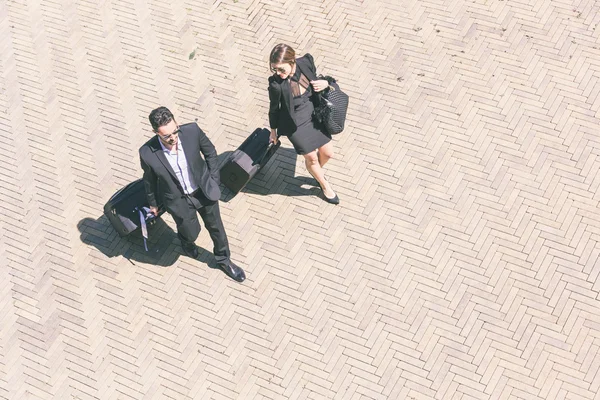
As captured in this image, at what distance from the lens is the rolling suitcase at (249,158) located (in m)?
8.40

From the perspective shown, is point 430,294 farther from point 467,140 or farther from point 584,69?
point 584,69

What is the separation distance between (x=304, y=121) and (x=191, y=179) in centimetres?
154

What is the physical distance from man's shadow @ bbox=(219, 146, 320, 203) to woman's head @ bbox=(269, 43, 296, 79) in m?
1.90

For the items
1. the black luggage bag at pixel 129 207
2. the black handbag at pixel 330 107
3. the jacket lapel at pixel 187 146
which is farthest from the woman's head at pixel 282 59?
the black luggage bag at pixel 129 207

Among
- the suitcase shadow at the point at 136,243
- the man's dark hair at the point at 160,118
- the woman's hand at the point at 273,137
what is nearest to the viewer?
the man's dark hair at the point at 160,118

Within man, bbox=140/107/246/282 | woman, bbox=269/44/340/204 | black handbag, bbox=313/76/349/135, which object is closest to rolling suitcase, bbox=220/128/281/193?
woman, bbox=269/44/340/204

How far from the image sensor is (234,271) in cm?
828

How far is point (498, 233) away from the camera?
27.6 ft

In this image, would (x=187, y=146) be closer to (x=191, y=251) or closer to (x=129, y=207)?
(x=129, y=207)

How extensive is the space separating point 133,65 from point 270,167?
261 centimetres

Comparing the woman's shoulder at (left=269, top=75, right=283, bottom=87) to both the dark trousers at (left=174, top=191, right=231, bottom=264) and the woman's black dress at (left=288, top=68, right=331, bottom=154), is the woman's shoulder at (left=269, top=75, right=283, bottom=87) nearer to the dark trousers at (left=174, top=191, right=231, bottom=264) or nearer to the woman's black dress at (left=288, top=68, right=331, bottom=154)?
the woman's black dress at (left=288, top=68, right=331, bottom=154)

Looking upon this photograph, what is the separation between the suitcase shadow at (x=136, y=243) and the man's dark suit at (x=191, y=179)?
0.84 metres

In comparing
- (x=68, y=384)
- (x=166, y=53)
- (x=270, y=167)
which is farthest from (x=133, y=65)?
(x=68, y=384)

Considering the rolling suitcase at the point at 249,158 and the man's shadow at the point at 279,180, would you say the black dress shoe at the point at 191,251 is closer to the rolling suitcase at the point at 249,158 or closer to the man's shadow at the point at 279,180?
the man's shadow at the point at 279,180
